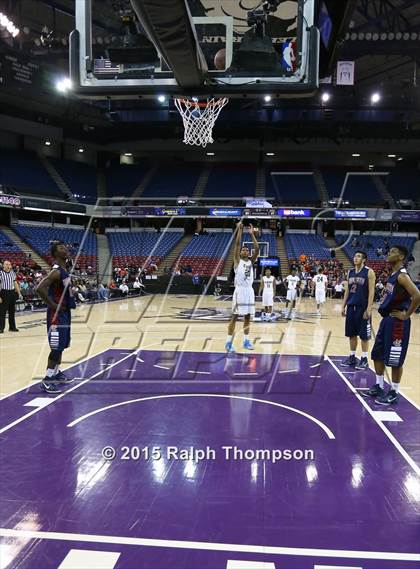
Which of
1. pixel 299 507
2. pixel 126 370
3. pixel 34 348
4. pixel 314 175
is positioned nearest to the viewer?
pixel 299 507

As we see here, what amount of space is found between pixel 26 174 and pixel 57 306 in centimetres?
2849

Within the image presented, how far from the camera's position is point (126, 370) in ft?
21.5

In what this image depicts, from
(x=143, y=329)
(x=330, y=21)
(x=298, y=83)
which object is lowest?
(x=143, y=329)

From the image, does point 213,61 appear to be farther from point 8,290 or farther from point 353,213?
point 353,213

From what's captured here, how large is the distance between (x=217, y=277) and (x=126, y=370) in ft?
61.8

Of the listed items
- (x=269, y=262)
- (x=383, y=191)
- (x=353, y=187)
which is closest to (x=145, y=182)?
(x=269, y=262)

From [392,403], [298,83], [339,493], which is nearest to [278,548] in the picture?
[339,493]

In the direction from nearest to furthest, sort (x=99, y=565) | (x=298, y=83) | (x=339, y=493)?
(x=99, y=565) < (x=339, y=493) < (x=298, y=83)

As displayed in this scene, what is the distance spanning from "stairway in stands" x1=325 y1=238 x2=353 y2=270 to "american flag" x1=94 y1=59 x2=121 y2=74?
2607cm

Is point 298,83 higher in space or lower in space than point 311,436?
higher

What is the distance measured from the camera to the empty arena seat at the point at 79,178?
33000 millimetres

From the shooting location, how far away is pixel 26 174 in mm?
30297

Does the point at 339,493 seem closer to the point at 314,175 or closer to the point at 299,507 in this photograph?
the point at 299,507

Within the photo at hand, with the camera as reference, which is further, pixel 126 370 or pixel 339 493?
pixel 126 370
